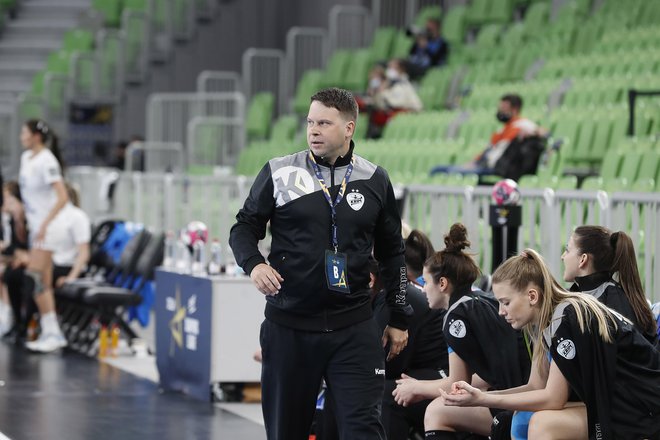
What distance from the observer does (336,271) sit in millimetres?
5570

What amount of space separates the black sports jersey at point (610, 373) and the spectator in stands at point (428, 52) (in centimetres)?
1385

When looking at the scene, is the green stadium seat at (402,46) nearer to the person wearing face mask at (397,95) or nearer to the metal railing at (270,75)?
the metal railing at (270,75)

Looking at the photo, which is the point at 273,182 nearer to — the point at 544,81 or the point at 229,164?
the point at 544,81

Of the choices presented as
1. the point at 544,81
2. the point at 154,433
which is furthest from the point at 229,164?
the point at 154,433

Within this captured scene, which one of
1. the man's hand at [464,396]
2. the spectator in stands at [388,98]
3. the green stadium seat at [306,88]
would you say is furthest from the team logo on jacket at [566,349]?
the green stadium seat at [306,88]

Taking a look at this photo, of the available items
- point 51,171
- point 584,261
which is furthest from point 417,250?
point 51,171

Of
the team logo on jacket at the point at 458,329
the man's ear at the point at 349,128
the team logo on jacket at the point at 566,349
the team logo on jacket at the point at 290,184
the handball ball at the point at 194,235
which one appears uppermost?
the man's ear at the point at 349,128

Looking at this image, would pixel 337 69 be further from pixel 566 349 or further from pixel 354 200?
pixel 566 349

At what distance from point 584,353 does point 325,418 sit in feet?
5.29

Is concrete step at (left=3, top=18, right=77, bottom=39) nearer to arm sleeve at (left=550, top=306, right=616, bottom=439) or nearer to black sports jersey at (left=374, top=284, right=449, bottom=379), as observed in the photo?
black sports jersey at (left=374, top=284, right=449, bottom=379)

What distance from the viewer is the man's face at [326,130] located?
18.5 feet

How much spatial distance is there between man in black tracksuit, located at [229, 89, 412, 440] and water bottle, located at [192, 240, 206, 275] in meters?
4.42

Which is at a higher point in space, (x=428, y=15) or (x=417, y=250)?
(x=428, y=15)

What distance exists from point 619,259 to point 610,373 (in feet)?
2.36
